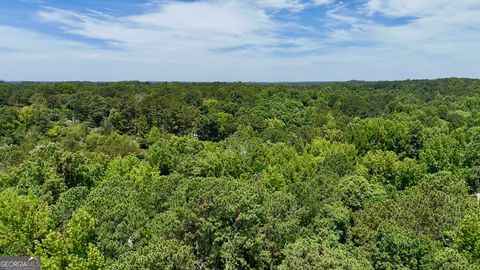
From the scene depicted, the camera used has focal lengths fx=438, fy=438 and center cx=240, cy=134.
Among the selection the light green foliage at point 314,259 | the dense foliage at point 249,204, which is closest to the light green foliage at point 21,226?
the dense foliage at point 249,204

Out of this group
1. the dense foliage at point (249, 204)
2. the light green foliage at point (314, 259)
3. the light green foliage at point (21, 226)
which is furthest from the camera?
the light green foliage at point (21, 226)

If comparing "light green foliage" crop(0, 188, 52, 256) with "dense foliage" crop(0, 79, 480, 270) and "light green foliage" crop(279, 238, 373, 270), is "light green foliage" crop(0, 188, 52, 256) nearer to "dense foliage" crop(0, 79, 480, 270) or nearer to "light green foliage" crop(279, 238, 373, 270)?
"dense foliage" crop(0, 79, 480, 270)

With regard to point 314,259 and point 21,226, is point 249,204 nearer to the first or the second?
point 314,259

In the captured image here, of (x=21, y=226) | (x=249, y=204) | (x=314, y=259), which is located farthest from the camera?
(x=21, y=226)

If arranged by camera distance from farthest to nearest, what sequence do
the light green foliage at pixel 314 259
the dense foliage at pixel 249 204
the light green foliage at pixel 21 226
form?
the light green foliage at pixel 21 226
the dense foliage at pixel 249 204
the light green foliage at pixel 314 259

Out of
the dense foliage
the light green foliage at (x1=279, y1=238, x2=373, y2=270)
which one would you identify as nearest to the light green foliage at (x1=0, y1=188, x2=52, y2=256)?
the dense foliage

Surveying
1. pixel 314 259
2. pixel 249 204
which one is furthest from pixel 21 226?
pixel 314 259

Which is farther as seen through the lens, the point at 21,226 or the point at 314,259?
the point at 21,226

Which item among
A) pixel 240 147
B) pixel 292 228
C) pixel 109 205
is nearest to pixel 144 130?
pixel 240 147

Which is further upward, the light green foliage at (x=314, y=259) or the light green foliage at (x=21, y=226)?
the light green foliage at (x=314, y=259)

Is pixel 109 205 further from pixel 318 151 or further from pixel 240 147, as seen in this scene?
pixel 318 151

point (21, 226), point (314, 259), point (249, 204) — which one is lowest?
point (21, 226)

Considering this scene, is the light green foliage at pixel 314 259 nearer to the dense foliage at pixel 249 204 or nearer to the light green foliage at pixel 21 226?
the dense foliage at pixel 249 204

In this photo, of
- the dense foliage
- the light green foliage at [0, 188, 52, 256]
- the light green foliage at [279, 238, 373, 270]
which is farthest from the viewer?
the light green foliage at [0, 188, 52, 256]
